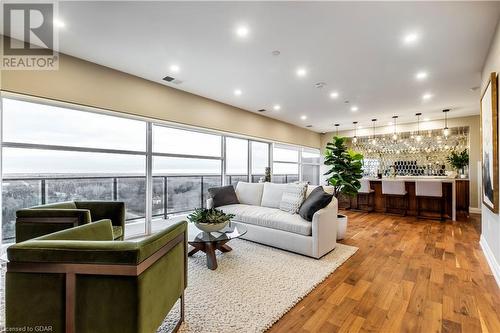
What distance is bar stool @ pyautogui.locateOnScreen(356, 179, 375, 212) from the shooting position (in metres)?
6.43

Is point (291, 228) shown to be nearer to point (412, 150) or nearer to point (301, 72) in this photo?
point (301, 72)

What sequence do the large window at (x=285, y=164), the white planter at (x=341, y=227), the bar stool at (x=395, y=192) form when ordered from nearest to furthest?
the white planter at (x=341, y=227), the bar stool at (x=395, y=192), the large window at (x=285, y=164)

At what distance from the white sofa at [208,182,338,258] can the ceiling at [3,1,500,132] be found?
205 cm

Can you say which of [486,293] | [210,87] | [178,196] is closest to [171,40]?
[210,87]

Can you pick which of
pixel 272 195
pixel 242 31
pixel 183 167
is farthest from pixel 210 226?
pixel 183 167

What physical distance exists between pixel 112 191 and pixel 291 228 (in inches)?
125

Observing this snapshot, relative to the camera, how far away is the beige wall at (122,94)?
2998 mm

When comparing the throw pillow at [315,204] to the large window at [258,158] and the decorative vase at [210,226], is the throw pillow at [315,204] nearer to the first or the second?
the decorative vase at [210,226]

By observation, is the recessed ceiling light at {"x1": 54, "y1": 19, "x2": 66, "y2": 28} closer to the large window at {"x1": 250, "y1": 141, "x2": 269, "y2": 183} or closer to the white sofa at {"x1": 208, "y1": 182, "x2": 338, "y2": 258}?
the white sofa at {"x1": 208, "y1": 182, "x2": 338, "y2": 258}

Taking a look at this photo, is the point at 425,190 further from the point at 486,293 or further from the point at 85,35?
the point at 85,35

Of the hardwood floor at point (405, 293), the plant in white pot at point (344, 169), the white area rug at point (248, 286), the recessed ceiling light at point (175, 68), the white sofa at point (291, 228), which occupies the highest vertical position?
the recessed ceiling light at point (175, 68)

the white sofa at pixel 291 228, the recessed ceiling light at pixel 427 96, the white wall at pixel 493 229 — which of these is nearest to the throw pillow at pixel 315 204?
the white sofa at pixel 291 228

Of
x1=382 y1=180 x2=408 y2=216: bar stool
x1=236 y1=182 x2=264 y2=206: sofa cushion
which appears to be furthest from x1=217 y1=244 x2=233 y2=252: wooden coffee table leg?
x1=382 y1=180 x2=408 y2=216: bar stool

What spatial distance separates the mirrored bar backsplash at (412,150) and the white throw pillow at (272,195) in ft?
14.6
